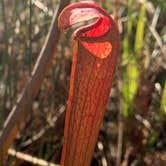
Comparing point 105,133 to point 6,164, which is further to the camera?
point 105,133

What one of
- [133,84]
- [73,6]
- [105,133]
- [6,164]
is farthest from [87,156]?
[105,133]

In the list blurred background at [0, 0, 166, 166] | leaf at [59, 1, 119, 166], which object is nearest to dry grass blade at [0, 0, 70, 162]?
leaf at [59, 1, 119, 166]

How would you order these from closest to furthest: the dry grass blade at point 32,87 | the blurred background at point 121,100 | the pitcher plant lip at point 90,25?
the pitcher plant lip at point 90,25, the dry grass blade at point 32,87, the blurred background at point 121,100

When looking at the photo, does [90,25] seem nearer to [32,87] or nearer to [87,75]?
[87,75]

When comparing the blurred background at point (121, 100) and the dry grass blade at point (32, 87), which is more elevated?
the dry grass blade at point (32, 87)

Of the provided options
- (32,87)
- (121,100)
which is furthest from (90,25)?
(121,100)

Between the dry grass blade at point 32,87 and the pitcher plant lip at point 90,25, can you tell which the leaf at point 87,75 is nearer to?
the pitcher plant lip at point 90,25

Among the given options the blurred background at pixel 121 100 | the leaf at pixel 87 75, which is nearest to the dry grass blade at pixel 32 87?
the leaf at pixel 87 75

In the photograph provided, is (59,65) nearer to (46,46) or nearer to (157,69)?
(157,69)

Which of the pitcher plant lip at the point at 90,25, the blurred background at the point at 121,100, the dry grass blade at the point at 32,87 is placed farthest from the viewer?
the blurred background at the point at 121,100
